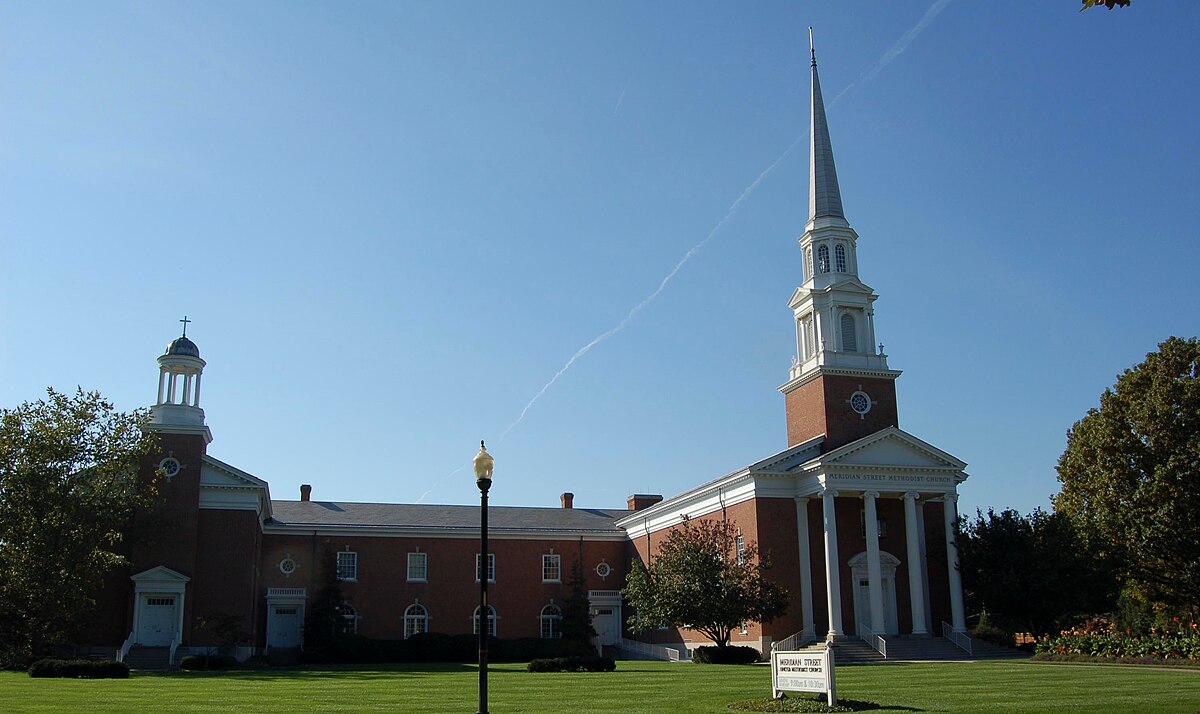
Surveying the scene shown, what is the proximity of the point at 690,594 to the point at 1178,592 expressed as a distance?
1998cm

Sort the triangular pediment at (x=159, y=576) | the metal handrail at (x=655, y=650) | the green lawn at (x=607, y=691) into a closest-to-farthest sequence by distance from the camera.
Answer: the green lawn at (x=607, y=691) → the triangular pediment at (x=159, y=576) → the metal handrail at (x=655, y=650)

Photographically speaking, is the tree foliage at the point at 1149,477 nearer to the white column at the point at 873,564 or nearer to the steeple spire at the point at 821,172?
the white column at the point at 873,564

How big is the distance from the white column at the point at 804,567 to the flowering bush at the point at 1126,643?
10.4 meters

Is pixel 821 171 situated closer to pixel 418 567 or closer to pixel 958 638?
pixel 958 638

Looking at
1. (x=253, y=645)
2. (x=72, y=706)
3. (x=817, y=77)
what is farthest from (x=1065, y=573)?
(x=72, y=706)

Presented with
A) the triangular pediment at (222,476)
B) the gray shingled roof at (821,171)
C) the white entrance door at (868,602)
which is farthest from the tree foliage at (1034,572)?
the triangular pediment at (222,476)

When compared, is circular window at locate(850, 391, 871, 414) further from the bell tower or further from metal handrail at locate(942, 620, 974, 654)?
metal handrail at locate(942, 620, 974, 654)

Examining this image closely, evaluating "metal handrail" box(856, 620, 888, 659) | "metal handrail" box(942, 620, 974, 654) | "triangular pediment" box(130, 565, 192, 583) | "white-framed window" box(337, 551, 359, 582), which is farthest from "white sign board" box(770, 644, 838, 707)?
"white-framed window" box(337, 551, 359, 582)

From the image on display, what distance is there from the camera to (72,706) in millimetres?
20406

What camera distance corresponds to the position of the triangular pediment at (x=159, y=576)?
149 feet

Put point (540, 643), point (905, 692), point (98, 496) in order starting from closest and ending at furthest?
point (905, 692) → point (98, 496) → point (540, 643)

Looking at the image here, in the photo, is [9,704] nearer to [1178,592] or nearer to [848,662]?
[848,662]

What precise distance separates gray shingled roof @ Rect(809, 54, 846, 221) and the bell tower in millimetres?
50

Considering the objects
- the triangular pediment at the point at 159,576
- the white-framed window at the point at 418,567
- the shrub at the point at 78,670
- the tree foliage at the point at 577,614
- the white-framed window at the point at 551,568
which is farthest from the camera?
the white-framed window at the point at 551,568
